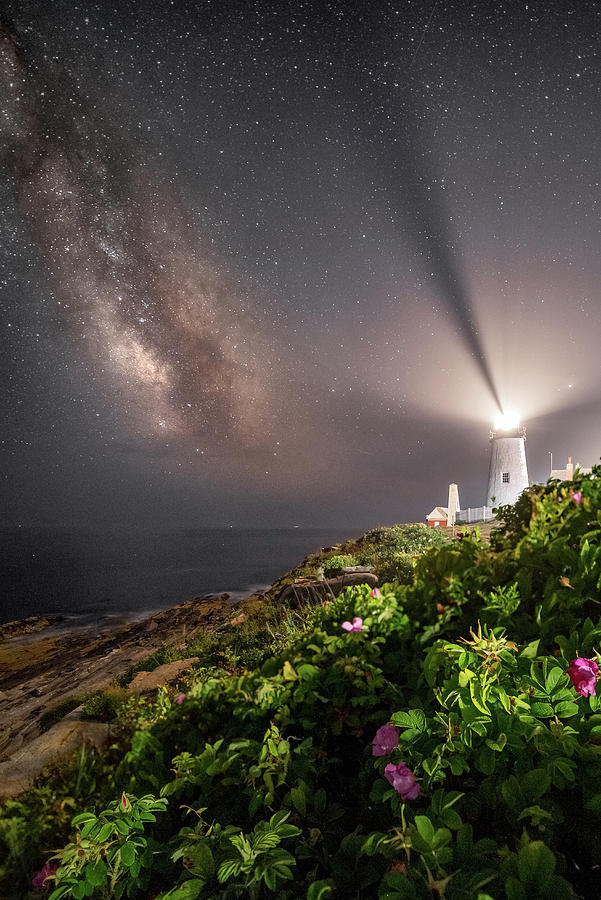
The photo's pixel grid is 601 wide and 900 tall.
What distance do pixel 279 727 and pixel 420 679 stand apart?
0.79m

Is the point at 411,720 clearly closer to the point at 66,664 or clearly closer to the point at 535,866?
the point at 535,866

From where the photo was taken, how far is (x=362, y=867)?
1438mm

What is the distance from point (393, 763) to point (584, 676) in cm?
81

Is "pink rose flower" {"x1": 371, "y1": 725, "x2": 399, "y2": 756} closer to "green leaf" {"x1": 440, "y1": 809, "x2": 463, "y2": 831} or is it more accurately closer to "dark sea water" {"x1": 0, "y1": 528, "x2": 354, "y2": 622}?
"green leaf" {"x1": 440, "y1": 809, "x2": 463, "y2": 831}

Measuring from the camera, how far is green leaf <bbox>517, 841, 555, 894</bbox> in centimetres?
103

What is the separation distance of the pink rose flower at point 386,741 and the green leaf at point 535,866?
0.66 meters

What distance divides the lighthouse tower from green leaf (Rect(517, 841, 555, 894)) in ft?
133

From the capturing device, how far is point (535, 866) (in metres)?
1.05

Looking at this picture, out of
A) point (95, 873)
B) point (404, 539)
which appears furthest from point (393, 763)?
point (404, 539)

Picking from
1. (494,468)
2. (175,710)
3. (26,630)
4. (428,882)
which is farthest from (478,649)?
(494,468)

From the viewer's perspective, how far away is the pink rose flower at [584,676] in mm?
1515

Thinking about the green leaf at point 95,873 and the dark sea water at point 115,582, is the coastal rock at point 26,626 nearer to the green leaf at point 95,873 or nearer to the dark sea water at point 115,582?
the dark sea water at point 115,582

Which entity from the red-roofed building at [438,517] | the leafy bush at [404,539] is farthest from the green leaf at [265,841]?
the red-roofed building at [438,517]

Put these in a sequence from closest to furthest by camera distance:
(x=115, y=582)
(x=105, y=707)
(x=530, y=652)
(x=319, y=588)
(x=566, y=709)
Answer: (x=566, y=709) → (x=530, y=652) → (x=105, y=707) → (x=319, y=588) → (x=115, y=582)
